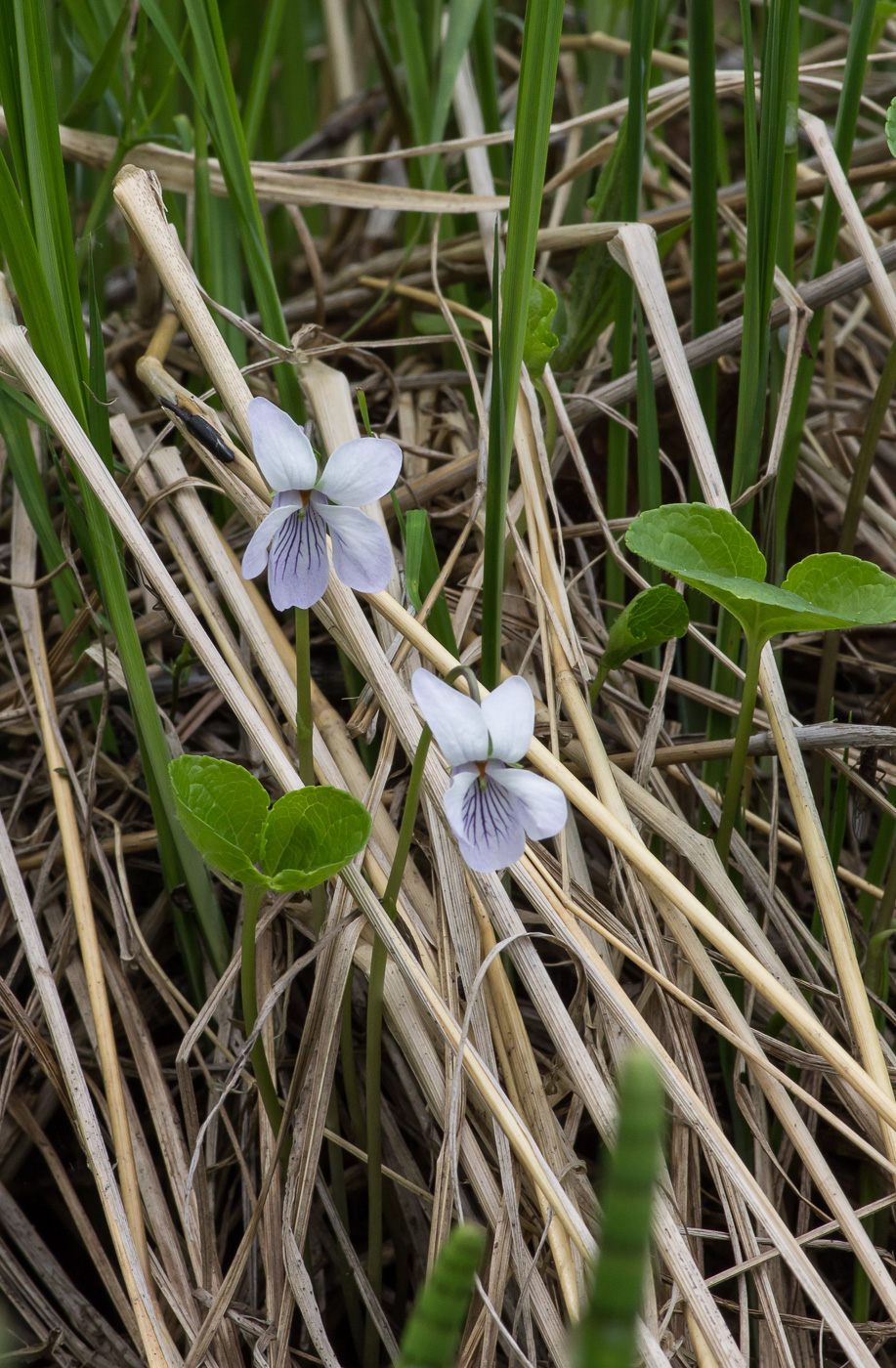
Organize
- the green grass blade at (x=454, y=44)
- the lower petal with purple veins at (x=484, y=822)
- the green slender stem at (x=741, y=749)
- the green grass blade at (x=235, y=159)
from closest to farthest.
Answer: the lower petal with purple veins at (x=484, y=822)
the green slender stem at (x=741, y=749)
the green grass blade at (x=235, y=159)
the green grass blade at (x=454, y=44)

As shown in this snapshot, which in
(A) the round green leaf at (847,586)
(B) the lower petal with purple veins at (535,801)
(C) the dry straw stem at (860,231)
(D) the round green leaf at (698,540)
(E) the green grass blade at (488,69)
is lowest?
(B) the lower petal with purple veins at (535,801)

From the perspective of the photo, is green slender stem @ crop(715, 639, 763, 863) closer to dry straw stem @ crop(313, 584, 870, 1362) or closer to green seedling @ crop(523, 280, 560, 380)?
dry straw stem @ crop(313, 584, 870, 1362)

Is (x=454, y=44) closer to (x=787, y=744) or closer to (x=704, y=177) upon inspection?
(x=704, y=177)

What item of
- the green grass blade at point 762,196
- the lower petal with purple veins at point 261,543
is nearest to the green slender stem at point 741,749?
the green grass blade at point 762,196

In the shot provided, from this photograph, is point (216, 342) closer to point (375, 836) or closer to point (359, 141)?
point (375, 836)

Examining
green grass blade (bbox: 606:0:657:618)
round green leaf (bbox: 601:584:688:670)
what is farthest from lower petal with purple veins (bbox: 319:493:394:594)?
green grass blade (bbox: 606:0:657:618)

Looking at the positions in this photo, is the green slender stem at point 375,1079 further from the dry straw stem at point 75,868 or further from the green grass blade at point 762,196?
the green grass blade at point 762,196

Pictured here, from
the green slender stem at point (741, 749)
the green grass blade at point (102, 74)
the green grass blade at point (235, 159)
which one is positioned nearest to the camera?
the green slender stem at point (741, 749)
